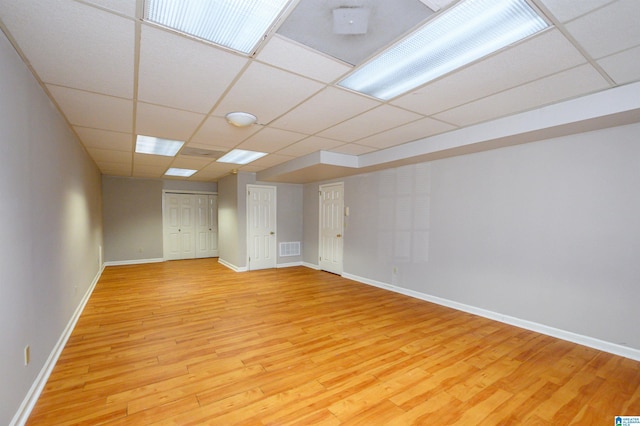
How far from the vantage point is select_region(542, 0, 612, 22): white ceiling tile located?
1.45 meters

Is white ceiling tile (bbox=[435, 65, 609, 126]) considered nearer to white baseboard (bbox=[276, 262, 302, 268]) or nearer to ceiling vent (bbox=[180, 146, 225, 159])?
ceiling vent (bbox=[180, 146, 225, 159])

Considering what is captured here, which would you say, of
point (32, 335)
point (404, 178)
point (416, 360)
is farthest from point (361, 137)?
point (32, 335)

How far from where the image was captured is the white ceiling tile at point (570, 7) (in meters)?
1.45

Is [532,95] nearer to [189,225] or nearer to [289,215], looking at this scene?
[289,215]

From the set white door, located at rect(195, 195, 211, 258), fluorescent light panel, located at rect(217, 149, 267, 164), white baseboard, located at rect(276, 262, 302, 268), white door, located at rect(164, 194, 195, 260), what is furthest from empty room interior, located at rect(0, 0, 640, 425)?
white door, located at rect(195, 195, 211, 258)

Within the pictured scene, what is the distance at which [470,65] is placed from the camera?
2.05 meters

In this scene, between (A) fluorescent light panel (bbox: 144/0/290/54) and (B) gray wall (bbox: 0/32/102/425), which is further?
(B) gray wall (bbox: 0/32/102/425)

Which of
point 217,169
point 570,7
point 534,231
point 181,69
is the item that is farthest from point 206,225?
point 570,7

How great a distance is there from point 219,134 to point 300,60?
2090 millimetres

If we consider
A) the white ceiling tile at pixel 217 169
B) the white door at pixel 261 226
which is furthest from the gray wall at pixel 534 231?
the white ceiling tile at pixel 217 169

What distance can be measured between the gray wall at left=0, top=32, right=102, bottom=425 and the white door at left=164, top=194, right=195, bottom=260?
205 inches

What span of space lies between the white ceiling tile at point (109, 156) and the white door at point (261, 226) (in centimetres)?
254

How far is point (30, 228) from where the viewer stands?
2.07m

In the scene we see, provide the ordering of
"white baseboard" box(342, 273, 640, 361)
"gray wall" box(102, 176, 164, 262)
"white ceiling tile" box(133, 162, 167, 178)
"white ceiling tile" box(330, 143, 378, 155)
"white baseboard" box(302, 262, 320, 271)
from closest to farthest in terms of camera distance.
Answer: "white baseboard" box(342, 273, 640, 361) < "white ceiling tile" box(330, 143, 378, 155) < "white ceiling tile" box(133, 162, 167, 178) < "white baseboard" box(302, 262, 320, 271) < "gray wall" box(102, 176, 164, 262)
